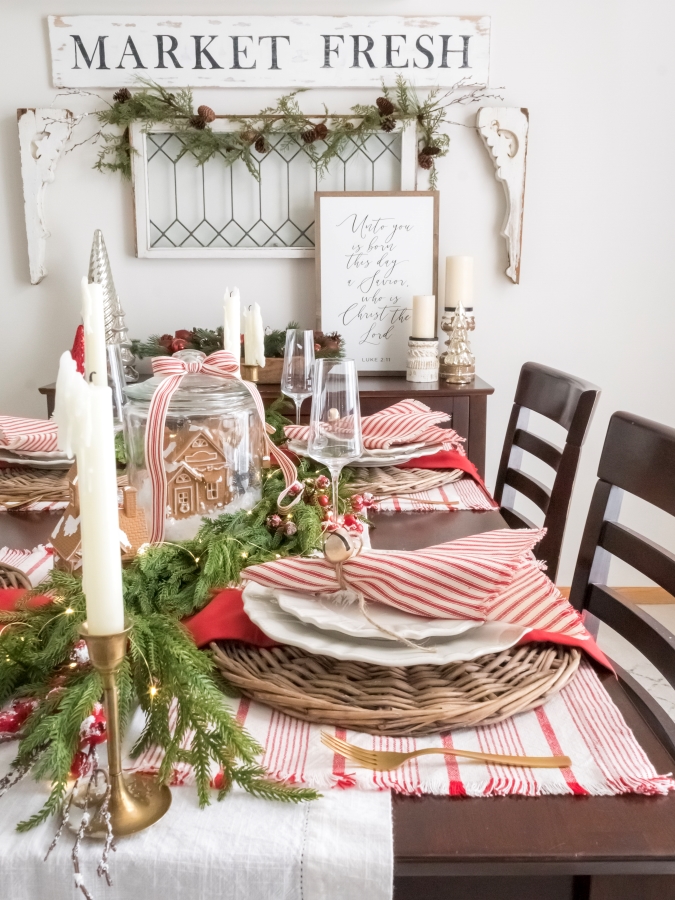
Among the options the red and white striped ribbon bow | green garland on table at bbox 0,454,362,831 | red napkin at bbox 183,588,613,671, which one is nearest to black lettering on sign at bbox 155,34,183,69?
the red and white striped ribbon bow

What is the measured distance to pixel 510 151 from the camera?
7.98ft

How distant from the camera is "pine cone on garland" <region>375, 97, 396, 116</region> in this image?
2328 millimetres

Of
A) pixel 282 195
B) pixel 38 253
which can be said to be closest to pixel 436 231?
pixel 282 195

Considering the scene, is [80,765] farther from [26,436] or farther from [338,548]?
[26,436]

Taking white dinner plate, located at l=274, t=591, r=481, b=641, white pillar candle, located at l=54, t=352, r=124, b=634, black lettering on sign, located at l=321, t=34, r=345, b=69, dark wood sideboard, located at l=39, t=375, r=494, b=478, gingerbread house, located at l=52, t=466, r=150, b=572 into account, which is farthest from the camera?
black lettering on sign, located at l=321, t=34, r=345, b=69

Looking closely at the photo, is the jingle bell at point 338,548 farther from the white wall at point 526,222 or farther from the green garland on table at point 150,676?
the white wall at point 526,222

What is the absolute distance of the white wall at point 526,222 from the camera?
7.89 feet

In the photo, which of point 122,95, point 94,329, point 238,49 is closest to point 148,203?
point 122,95

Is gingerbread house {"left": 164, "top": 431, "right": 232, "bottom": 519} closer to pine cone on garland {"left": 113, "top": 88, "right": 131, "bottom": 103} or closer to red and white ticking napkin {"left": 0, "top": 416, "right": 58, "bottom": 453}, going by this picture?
red and white ticking napkin {"left": 0, "top": 416, "right": 58, "bottom": 453}

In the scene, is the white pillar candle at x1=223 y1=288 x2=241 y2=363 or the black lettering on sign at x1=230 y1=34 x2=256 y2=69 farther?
the black lettering on sign at x1=230 y1=34 x2=256 y2=69

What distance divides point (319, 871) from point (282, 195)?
226 cm

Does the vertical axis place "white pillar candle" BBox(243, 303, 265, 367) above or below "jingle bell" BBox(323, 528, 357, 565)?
above

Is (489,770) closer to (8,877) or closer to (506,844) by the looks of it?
(506,844)

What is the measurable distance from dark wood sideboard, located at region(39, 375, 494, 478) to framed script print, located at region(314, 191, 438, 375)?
29 cm
